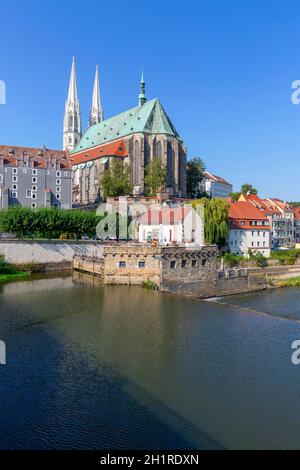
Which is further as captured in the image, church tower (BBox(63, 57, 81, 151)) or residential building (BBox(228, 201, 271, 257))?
church tower (BBox(63, 57, 81, 151))

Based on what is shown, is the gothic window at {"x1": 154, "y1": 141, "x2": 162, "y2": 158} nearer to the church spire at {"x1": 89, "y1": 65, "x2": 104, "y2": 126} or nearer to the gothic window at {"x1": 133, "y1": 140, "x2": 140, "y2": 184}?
the gothic window at {"x1": 133, "y1": 140, "x2": 140, "y2": 184}

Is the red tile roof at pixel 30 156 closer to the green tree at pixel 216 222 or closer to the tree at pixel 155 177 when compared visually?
the tree at pixel 155 177

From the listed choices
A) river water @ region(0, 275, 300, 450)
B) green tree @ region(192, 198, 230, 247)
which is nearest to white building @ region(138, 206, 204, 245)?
green tree @ region(192, 198, 230, 247)

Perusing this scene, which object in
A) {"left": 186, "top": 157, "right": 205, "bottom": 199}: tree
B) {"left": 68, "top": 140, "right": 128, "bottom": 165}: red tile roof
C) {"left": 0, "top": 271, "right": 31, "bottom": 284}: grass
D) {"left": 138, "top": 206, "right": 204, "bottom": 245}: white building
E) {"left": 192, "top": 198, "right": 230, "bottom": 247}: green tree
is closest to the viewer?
{"left": 0, "top": 271, "right": 31, "bottom": 284}: grass

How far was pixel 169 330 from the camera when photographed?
1150 inches

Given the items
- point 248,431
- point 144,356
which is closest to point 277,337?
point 144,356

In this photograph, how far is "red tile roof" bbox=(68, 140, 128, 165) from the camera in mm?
96812

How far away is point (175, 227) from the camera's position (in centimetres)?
5694

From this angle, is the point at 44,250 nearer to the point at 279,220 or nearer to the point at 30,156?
the point at 30,156

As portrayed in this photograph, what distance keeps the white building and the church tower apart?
8396cm

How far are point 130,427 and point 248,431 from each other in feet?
14.8

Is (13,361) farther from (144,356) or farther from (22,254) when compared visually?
(22,254)

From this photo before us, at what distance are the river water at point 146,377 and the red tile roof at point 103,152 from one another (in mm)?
64809

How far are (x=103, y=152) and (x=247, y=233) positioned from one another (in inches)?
1951
